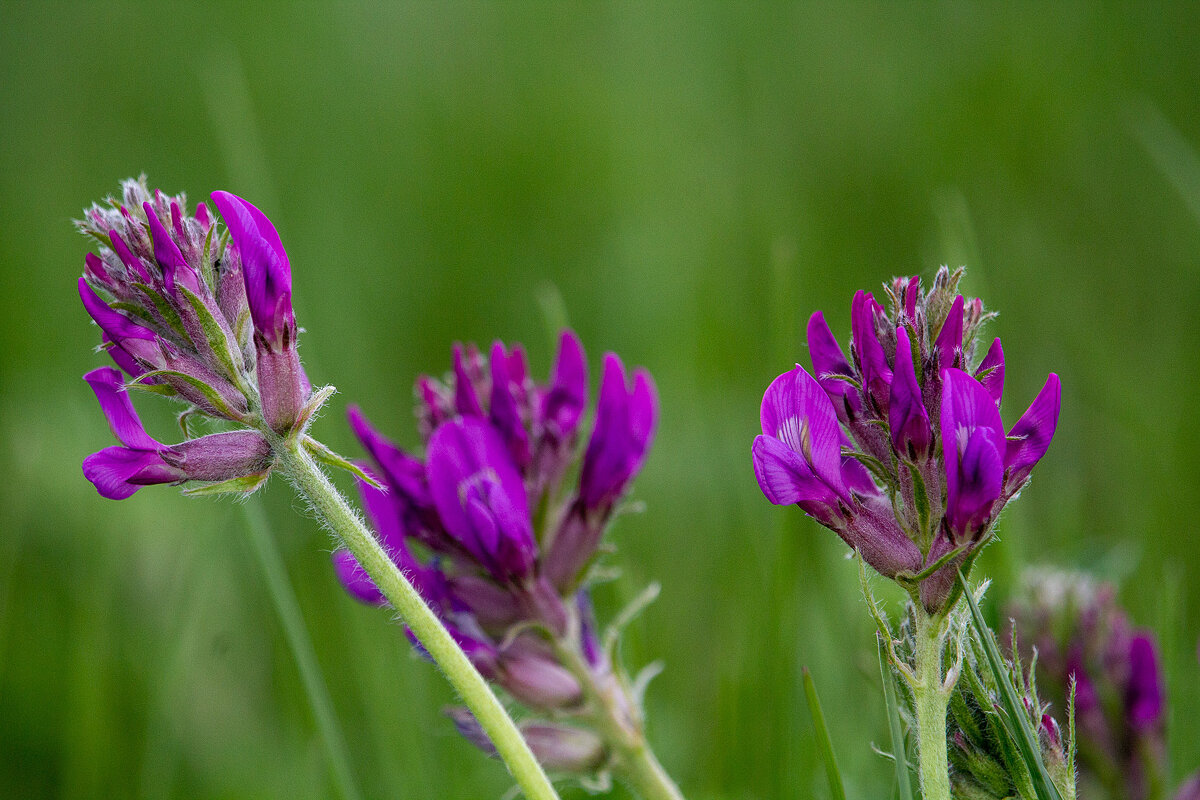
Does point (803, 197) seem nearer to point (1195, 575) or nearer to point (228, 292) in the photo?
point (1195, 575)

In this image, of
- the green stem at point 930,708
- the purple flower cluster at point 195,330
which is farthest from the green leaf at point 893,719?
the purple flower cluster at point 195,330

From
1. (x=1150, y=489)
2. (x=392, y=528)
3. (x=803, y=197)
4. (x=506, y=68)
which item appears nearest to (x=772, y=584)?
(x=392, y=528)

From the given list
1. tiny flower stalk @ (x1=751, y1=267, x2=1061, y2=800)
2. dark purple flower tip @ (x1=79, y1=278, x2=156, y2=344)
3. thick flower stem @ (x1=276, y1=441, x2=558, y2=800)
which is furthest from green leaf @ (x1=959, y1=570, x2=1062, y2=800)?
dark purple flower tip @ (x1=79, y1=278, x2=156, y2=344)

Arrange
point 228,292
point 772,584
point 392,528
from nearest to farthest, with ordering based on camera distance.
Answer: point 228,292 < point 392,528 < point 772,584

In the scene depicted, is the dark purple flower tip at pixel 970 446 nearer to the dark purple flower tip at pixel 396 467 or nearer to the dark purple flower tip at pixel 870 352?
the dark purple flower tip at pixel 870 352

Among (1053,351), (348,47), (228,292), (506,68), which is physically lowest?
(228,292)

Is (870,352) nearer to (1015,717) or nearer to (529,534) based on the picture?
(1015,717)

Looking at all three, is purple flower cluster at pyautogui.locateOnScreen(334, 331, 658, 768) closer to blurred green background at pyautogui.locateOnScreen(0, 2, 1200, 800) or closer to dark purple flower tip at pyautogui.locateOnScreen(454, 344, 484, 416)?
dark purple flower tip at pyautogui.locateOnScreen(454, 344, 484, 416)

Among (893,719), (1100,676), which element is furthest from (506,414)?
(1100,676)
